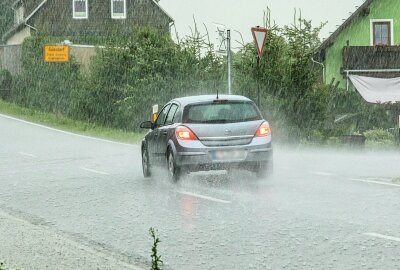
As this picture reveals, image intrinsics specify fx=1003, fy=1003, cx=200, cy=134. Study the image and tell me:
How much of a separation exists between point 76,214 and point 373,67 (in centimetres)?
3428

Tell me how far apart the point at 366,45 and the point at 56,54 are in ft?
48.3

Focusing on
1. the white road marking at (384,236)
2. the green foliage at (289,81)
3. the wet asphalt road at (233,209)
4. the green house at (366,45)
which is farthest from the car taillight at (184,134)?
the green house at (366,45)

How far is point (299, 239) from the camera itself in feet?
34.0

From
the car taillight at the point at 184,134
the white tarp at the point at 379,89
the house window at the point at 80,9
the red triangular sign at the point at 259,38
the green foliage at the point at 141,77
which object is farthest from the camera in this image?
the house window at the point at 80,9

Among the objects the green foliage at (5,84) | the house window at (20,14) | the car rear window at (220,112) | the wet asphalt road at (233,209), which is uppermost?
the house window at (20,14)

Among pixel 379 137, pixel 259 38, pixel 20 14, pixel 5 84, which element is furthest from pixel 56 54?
pixel 20 14

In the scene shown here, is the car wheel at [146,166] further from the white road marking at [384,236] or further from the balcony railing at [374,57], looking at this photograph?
the balcony railing at [374,57]

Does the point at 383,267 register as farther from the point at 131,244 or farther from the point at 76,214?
the point at 76,214

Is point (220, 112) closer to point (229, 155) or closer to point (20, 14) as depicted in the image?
point (229, 155)

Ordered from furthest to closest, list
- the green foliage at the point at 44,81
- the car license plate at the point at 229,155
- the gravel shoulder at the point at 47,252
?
the green foliage at the point at 44,81, the car license plate at the point at 229,155, the gravel shoulder at the point at 47,252

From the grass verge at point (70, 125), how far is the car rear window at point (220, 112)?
41.5 feet

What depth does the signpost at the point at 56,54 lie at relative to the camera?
4691 centimetres

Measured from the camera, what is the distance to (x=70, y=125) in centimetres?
3791

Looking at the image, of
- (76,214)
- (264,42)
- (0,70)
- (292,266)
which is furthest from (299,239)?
(0,70)
